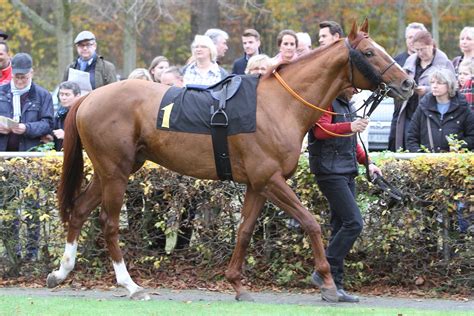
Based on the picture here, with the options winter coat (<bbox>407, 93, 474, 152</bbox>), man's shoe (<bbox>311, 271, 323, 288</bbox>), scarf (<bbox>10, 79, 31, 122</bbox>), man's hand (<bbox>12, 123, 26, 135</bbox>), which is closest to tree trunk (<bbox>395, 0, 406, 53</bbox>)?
winter coat (<bbox>407, 93, 474, 152</bbox>)

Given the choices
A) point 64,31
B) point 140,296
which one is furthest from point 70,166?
point 64,31

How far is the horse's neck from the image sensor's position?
853 centimetres

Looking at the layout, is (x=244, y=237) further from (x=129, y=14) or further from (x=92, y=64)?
(x=129, y=14)

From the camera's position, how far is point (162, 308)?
8109 mm

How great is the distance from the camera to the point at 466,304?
28.4ft

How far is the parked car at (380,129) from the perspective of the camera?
16547mm

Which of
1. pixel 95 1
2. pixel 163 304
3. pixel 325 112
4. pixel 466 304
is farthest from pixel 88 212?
pixel 95 1

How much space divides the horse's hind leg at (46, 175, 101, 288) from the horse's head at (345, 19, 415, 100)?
263 cm

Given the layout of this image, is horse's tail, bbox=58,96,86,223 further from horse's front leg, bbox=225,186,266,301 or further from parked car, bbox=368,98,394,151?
parked car, bbox=368,98,394,151

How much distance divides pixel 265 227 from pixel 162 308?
173cm

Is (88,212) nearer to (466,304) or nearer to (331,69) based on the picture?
(331,69)

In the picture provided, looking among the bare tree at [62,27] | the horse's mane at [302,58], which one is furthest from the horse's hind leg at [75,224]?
the bare tree at [62,27]

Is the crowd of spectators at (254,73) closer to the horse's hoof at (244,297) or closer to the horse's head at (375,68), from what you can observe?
the horse's head at (375,68)

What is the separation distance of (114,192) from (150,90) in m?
0.97
